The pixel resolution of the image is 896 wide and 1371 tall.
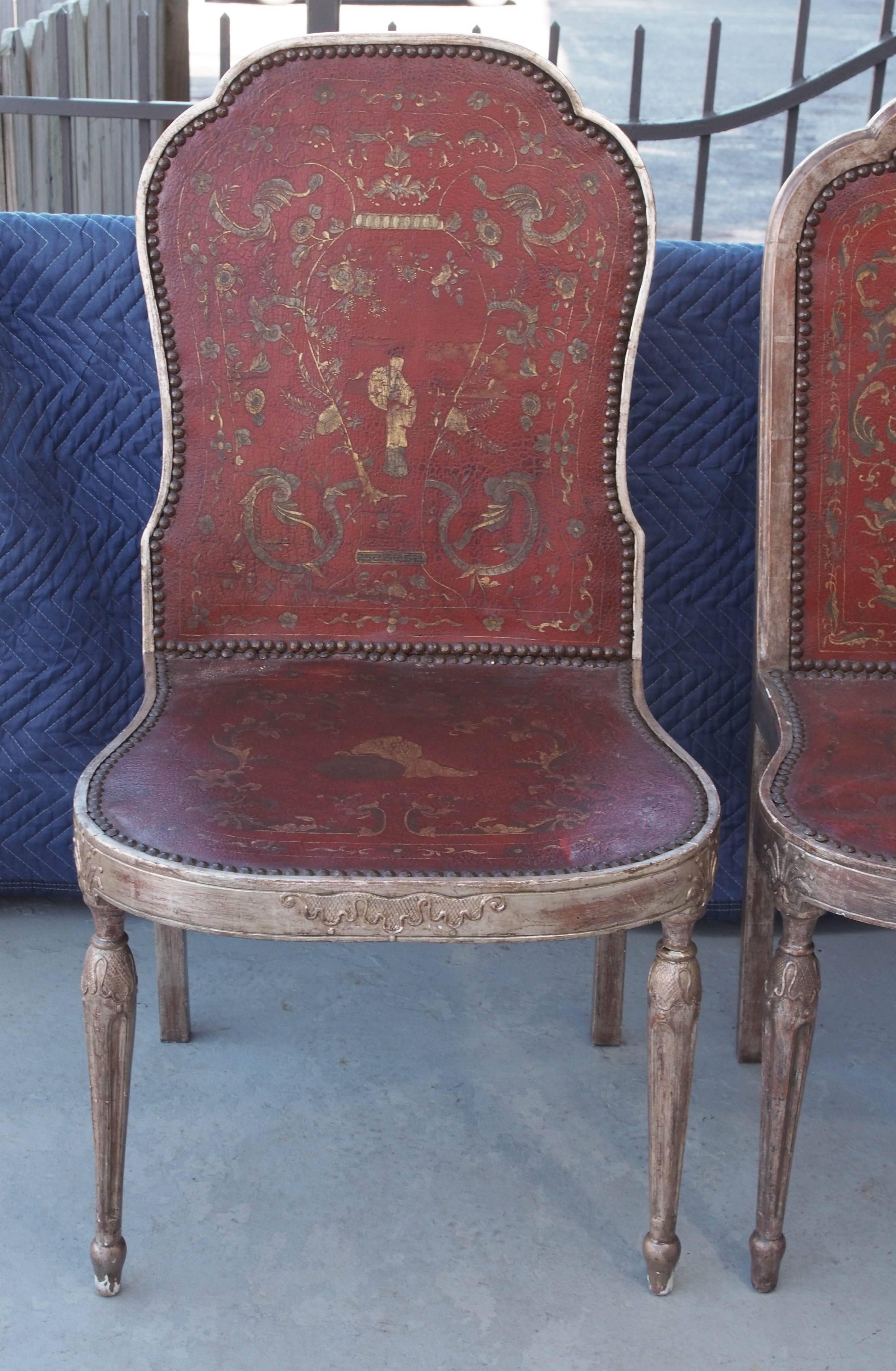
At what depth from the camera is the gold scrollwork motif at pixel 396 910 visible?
1128 millimetres

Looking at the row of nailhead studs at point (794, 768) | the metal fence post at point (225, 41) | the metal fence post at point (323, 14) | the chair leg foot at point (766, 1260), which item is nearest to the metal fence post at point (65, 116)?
the metal fence post at point (225, 41)

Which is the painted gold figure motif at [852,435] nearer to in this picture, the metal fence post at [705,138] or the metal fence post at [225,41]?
the metal fence post at [705,138]

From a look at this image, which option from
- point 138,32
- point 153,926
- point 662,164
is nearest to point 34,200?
point 138,32

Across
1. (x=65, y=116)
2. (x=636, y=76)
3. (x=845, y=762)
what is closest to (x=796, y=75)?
(x=636, y=76)

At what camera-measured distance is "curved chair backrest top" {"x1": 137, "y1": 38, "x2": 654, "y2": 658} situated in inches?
57.5

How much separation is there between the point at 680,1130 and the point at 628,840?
0.29 meters

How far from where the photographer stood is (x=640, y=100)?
282cm

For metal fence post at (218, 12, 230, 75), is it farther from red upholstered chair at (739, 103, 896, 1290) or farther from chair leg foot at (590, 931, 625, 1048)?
chair leg foot at (590, 931, 625, 1048)

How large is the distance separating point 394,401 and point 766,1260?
940mm

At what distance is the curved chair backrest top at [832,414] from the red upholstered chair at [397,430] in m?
0.15

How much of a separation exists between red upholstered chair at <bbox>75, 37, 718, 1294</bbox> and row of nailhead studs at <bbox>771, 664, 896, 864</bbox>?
0.29ft

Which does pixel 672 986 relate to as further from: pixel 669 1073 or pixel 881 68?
pixel 881 68

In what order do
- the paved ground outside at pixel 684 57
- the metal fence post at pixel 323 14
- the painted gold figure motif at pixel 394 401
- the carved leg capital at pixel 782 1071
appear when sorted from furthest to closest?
the paved ground outside at pixel 684 57 < the metal fence post at pixel 323 14 < the painted gold figure motif at pixel 394 401 < the carved leg capital at pixel 782 1071

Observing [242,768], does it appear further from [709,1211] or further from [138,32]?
[138,32]
